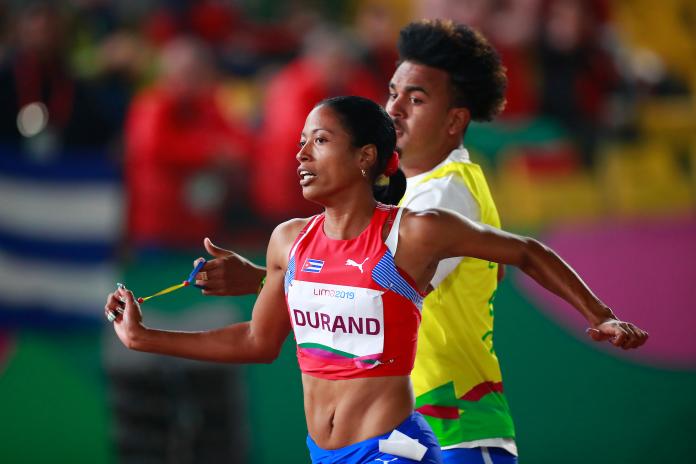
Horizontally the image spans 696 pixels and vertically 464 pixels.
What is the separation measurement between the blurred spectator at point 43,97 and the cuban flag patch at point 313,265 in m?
4.06

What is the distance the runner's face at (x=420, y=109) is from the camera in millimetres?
3113

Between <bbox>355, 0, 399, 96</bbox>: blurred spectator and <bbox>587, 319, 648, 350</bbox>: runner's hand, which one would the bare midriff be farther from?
<bbox>355, 0, 399, 96</bbox>: blurred spectator

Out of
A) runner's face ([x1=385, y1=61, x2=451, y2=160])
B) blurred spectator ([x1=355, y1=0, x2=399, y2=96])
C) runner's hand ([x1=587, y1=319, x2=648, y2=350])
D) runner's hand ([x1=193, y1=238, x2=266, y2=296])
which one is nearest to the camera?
runner's hand ([x1=587, y1=319, x2=648, y2=350])

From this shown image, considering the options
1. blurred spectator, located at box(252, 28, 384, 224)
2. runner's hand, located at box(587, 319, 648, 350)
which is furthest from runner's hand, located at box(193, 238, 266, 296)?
blurred spectator, located at box(252, 28, 384, 224)

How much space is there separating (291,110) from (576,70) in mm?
1958

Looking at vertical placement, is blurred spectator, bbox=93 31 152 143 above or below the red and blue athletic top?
above

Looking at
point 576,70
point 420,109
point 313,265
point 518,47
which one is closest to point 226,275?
point 313,265

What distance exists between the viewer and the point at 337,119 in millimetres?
2582

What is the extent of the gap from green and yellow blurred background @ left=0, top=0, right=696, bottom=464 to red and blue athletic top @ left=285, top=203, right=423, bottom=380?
3781 millimetres

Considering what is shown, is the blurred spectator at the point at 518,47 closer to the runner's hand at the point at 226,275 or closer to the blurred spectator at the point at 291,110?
the blurred spectator at the point at 291,110

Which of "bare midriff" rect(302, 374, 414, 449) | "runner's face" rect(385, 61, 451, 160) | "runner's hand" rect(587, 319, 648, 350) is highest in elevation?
"runner's face" rect(385, 61, 451, 160)

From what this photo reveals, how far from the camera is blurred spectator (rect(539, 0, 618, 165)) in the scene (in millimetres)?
6570

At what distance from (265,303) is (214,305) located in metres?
3.71

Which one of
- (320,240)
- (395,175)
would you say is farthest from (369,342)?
(395,175)
